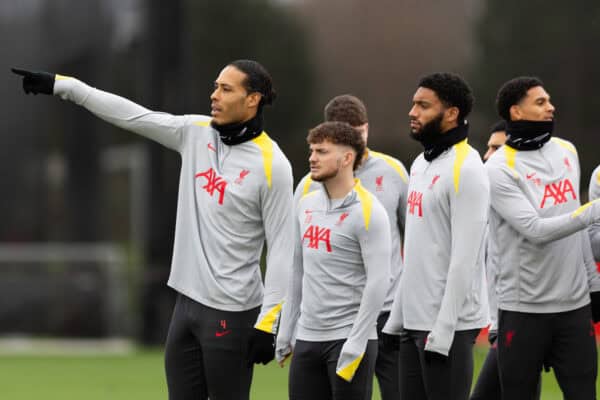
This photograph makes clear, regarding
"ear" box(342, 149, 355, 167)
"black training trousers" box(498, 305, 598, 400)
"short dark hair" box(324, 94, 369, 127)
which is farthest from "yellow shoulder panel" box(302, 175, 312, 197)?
"black training trousers" box(498, 305, 598, 400)

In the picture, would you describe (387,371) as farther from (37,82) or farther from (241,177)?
(37,82)

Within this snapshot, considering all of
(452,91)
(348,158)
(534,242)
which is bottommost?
(534,242)

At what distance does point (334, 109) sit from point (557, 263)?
4.98 feet

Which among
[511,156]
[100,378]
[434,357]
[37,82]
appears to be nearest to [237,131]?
[37,82]

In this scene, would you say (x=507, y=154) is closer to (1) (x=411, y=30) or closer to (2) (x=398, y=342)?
(2) (x=398, y=342)

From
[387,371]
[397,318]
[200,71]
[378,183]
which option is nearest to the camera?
[397,318]

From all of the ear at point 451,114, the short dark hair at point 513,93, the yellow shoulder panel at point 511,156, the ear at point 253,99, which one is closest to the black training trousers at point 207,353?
the ear at point 253,99

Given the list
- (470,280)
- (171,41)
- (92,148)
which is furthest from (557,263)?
(92,148)

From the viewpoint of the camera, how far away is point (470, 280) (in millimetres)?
5414

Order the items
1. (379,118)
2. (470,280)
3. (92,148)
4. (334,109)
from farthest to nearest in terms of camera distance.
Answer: (92,148)
(379,118)
(334,109)
(470,280)

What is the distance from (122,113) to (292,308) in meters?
1.23

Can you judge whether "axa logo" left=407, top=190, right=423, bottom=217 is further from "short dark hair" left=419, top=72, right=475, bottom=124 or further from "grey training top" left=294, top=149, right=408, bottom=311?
"grey training top" left=294, top=149, right=408, bottom=311

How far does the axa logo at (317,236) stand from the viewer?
570 cm

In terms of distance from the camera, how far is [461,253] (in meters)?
5.37
